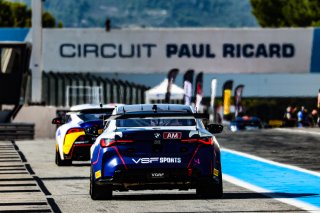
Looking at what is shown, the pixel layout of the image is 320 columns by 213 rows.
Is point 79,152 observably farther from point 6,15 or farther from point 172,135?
point 6,15

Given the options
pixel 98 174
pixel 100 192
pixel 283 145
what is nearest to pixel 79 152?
pixel 100 192

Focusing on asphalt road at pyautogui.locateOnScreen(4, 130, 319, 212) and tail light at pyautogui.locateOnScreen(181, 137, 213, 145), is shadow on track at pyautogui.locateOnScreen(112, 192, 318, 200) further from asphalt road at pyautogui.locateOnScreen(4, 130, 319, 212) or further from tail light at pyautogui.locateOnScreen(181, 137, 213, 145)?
tail light at pyautogui.locateOnScreen(181, 137, 213, 145)

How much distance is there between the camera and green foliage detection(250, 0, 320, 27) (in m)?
113

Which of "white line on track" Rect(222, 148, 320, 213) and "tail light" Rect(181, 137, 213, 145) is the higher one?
"tail light" Rect(181, 137, 213, 145)

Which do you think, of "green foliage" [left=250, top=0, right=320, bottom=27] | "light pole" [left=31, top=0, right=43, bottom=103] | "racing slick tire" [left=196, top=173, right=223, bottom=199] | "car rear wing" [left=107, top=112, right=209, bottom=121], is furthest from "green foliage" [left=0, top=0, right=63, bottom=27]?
"racing slick tire" [left=196, top=173, right=223, bottom=199]

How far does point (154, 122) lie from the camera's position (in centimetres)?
1683

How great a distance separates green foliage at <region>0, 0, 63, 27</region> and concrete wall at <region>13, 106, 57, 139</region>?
8530cm

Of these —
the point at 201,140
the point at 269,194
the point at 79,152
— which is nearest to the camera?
Answer: the point at 201,140

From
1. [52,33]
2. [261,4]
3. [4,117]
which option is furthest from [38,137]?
[261,4]

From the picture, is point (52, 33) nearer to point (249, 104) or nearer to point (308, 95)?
point (308, 95)

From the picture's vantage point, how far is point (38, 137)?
5228cm

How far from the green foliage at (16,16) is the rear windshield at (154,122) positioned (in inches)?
4825

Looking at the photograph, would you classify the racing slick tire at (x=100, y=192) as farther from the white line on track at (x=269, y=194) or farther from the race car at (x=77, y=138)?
the race car at (x=77, y=138)

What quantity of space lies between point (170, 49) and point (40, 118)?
1117 inches
